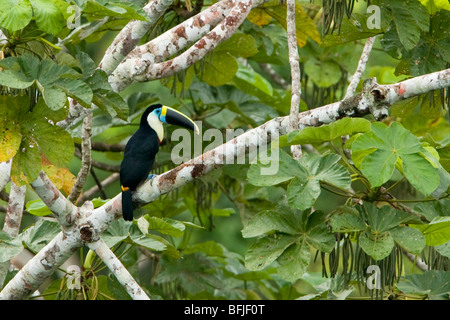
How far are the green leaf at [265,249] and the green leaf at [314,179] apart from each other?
237 millimetres

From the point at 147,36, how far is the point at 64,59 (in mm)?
1065

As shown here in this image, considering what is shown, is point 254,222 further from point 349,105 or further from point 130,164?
point 130,164

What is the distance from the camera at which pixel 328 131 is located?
8.22 feet

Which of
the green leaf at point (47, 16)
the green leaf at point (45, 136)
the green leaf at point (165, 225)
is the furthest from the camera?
the green leaf at point (165, 225)

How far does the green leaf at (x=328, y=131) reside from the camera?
2.47 meters

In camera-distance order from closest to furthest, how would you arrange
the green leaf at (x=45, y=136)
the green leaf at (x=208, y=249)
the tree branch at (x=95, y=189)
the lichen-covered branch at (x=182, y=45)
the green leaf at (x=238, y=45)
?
the green leaf at (x=45, y=136)
the lichen-covered branch at (x=182, y=45)
the green leaf at (x=238, y=45)
the green leaf at (x=208, y=249)
the tree branch at (x=95, y=189)

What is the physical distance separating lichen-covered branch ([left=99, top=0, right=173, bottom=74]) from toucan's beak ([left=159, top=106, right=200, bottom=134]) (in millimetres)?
459

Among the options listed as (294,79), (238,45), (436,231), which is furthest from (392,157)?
(238,45)

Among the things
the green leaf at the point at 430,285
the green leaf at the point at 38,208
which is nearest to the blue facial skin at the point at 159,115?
the green leaf at the point at 38,208

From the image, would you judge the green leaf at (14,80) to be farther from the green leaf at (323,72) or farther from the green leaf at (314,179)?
the green leaf at (323,72)

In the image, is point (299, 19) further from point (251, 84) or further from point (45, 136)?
point (45, 136)

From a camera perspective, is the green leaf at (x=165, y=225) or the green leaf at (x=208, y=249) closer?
the green leaf at (x=165, y=225)

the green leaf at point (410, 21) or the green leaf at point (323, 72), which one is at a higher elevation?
the green leaf at point (323, 72)

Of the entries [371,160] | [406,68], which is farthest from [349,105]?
[406,68]
